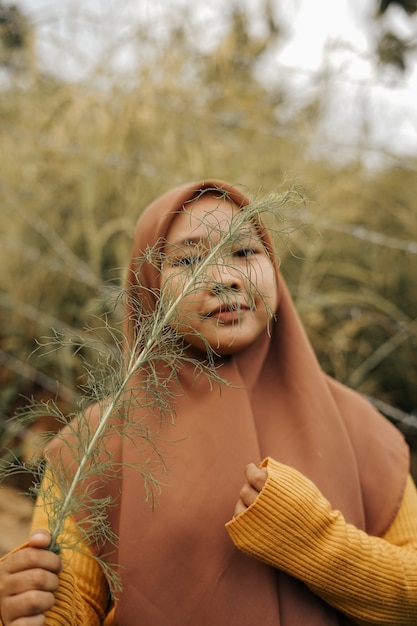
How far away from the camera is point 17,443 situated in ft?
8.84

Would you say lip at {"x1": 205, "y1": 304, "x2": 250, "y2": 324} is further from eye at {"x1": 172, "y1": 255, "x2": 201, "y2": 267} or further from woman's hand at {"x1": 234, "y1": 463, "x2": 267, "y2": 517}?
woman's hand at {"x1": 234, "y1": 463, "x2": 267, "y2": 517}

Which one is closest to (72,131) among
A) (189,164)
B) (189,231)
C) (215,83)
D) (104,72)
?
(104,72)

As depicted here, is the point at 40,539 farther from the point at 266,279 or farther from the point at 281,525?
the point at 266,279

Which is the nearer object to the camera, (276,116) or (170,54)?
(170,54)

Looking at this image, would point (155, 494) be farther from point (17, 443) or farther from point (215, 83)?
point (215, 83)

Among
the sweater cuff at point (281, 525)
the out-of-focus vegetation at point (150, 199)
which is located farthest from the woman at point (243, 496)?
the out-of-focus vegetation at point (150, 199)

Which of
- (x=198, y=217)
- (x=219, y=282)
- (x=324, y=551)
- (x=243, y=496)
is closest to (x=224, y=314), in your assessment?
(x=219, y=282)

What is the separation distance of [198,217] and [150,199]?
174 cm

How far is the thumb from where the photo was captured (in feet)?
2.99

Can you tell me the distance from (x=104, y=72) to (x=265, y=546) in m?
2.69

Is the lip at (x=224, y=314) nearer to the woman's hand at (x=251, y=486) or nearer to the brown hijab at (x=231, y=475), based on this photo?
the brown hijab at (x=231, y=475)

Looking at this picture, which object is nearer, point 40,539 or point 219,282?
point 40,539

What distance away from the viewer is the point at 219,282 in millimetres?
1094

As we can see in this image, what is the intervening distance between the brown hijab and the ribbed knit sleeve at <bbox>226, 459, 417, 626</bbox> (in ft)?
0.27
